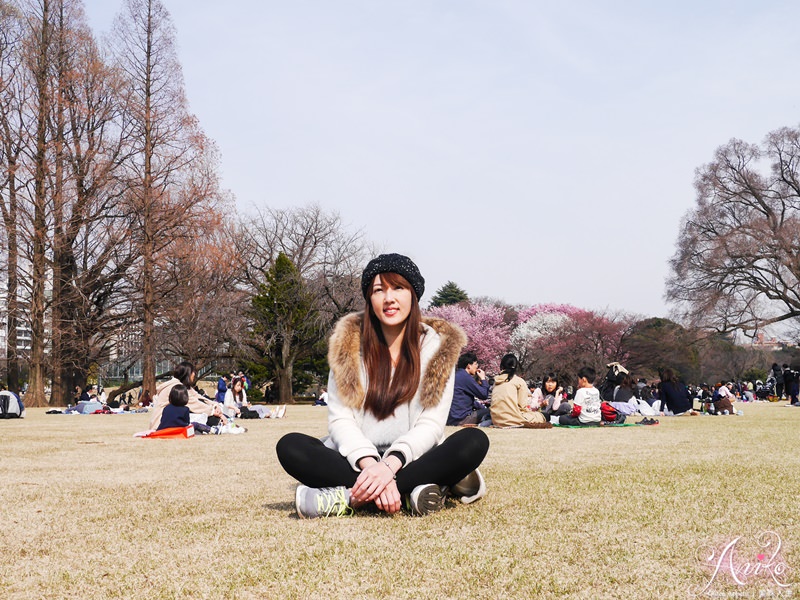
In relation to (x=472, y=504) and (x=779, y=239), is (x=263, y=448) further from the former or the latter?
(x=779, y=239)

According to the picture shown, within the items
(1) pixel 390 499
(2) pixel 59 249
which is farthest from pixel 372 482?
(2) pixel 59 249

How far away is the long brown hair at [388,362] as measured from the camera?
3.79 metres

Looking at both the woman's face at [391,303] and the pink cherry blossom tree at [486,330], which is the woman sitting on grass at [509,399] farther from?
the pink cherry blossom tree at [486,330]

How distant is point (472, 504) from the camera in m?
3.83

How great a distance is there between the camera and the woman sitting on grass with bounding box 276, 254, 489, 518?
11.6 feet

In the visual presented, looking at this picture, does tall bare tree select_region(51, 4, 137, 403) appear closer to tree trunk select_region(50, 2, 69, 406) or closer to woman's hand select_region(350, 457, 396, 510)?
tree trunk select_region(50, 2, 69, 406)

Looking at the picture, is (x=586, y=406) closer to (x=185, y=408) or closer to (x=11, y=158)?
(x=185, y=408)

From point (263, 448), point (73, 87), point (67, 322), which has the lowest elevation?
point (263, 448)

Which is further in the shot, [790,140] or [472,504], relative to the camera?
[790,140]

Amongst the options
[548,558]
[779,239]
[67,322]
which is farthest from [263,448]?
[779,239]

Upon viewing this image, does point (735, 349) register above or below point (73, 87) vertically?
below

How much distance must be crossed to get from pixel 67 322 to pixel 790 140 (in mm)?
32006

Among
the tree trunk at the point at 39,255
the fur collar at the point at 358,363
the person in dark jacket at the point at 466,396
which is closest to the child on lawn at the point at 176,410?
the person in dark jacket at the point at 466,396

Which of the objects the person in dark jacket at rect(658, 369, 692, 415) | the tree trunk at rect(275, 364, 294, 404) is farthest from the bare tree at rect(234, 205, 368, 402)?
the person in dark jacket at rect(658, 369, 692, 415)
